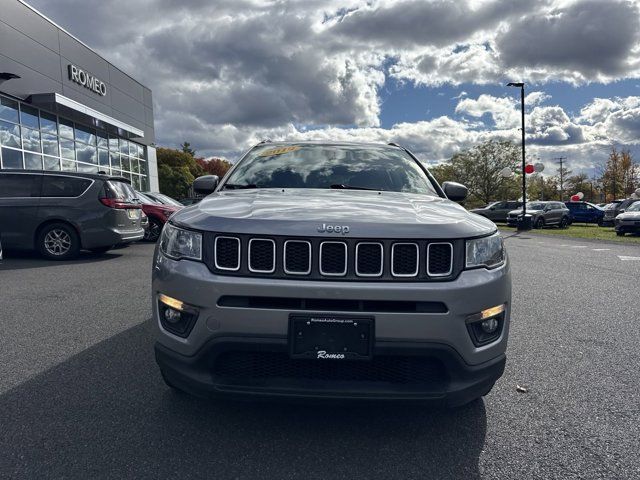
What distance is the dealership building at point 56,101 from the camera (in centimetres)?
1747

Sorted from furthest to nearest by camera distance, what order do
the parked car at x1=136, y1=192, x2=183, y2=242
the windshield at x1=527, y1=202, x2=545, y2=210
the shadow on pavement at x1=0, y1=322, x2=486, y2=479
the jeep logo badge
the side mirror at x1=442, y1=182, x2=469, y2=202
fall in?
the windshield at x1=527, y1=202, x2=545, y2=210 → the parked car at x1=136, y1=192, x2=183, y2=242 → the side mirror at x1=442, y1=182, x2=469, y2=202 → the jeep logo badge → the shadow on pavement at x1=0, y1=322, x2=486, y2=479

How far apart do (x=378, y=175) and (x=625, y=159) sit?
58.6 m

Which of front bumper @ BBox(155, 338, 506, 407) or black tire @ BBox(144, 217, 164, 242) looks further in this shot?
black tire @ BBox(144, 217, 164, 242)

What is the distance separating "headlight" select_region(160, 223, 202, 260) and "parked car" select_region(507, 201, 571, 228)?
27.0 metres

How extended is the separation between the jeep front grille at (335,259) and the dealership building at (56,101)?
1761cm

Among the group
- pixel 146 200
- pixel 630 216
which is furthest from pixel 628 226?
pixel 146 200

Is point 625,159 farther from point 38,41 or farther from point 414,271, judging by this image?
point 414,271

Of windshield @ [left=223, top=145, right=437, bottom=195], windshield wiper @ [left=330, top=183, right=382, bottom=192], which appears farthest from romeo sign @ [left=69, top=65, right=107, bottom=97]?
windshield wiper @ [left=330, top=183, right=382, bottom=192]

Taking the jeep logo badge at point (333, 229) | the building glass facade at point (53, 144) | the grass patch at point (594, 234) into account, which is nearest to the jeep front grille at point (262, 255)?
the jeep logo badge at point (333, 229)

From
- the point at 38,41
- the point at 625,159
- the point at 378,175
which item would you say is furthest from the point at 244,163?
the point at 625,159

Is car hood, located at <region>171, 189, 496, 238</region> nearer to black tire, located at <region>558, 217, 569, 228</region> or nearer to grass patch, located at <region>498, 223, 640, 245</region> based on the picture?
grass patch, located at <region>498, 223, 640, 245</region>

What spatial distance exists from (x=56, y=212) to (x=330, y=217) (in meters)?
8.30

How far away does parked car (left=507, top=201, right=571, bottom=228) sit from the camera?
2712cm

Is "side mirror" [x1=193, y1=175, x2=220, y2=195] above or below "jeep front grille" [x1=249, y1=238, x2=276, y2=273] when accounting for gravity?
above
